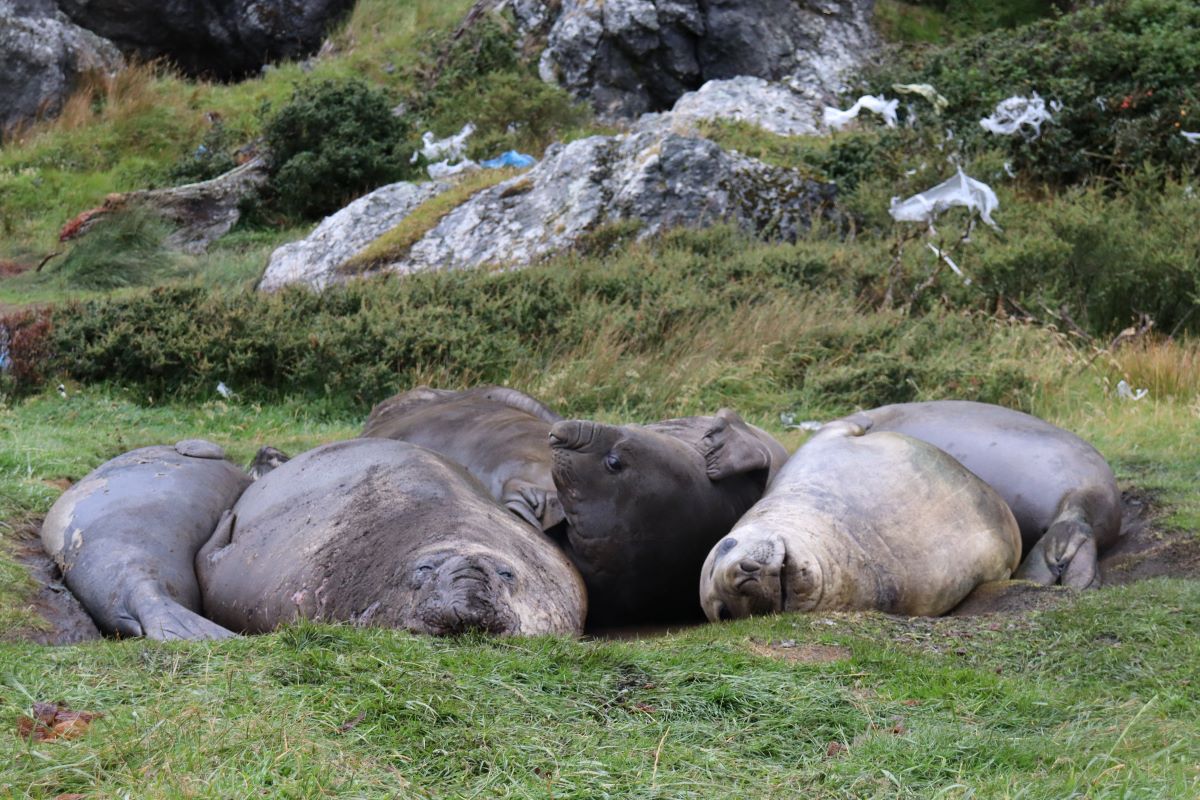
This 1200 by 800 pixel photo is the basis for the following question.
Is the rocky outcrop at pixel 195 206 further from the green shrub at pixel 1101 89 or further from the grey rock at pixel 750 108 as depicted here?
the green shrub at pixel 1101 89

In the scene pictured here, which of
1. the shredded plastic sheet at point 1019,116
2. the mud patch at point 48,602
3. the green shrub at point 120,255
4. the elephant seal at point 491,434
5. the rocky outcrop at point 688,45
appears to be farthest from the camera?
the rocky outcrop at point 688,45

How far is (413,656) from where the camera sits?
425cm

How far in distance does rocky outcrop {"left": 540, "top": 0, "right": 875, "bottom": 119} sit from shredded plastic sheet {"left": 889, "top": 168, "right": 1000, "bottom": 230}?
211 inches

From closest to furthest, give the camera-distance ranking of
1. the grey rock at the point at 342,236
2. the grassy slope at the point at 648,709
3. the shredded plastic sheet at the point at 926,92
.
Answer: the grassy slope at the point at 648,709 → the grey rock at the point at 342,236 → the shredded plastic sheet at the point at 926,92

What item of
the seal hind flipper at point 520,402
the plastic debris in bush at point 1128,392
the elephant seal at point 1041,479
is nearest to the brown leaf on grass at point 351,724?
the elephant seal at point 1041,479

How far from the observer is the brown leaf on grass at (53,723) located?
3439 millimetres

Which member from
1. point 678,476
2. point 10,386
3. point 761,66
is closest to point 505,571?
point 678,476

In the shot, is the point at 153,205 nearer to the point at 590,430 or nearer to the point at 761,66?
the point at 761,66

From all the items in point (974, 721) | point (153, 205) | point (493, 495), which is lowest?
point (153, 205)

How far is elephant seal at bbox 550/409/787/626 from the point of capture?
593 cm

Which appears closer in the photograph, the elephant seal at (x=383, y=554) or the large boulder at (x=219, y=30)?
the elephant seal at (x=383, y=554)

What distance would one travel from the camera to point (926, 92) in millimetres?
17203

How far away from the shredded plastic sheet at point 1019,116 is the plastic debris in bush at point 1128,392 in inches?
247

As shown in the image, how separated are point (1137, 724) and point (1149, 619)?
1.44 m
